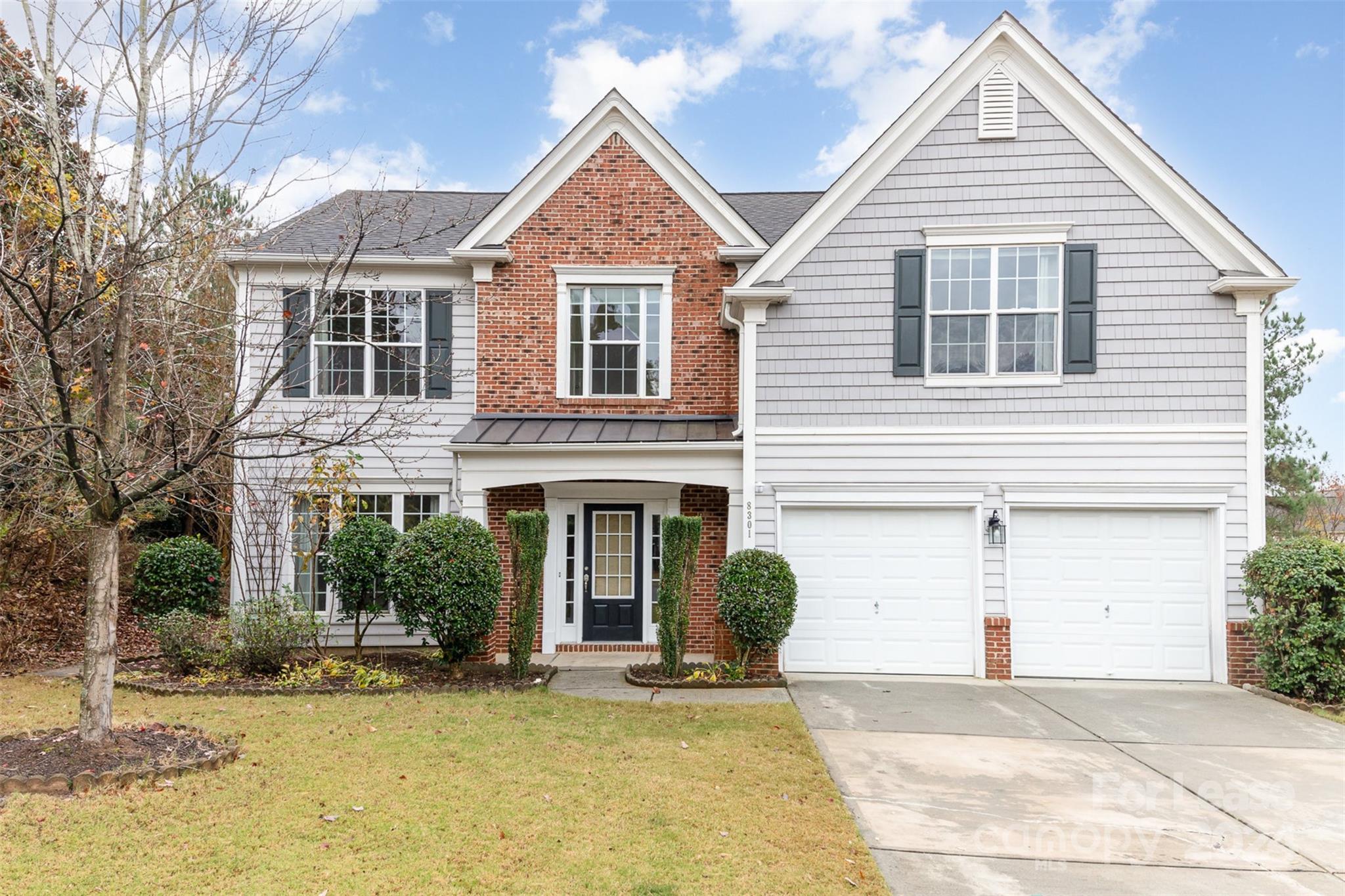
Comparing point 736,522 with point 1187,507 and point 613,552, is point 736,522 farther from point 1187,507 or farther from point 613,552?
point 1187,507

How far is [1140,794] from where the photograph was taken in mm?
6016

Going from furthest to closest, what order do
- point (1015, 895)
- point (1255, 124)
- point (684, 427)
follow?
point (1255, 124), point (684, 427), point (1015, 895)

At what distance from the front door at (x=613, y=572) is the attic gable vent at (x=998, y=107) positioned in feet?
23.1

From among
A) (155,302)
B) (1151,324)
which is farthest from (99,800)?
(1151,324)

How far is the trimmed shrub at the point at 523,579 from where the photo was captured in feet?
31.4

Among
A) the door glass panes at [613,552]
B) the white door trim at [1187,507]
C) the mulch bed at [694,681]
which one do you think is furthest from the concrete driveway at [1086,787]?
the door glass panes at [613,552]

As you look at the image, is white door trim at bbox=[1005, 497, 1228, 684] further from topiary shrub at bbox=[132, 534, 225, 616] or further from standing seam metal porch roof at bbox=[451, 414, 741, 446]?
topiary shrub at bbox=[132, 534, 225, 616]

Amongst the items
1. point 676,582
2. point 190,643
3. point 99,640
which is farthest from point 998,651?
point 190,643

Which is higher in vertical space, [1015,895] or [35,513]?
[35,513]

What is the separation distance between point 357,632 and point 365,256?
5495mm

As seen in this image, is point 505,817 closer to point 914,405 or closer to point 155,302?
point 155,302

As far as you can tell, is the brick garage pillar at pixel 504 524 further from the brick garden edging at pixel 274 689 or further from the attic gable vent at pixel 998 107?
the attic gable vent at pixel 998 107

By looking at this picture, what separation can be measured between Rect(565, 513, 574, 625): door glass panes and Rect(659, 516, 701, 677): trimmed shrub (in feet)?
8.35

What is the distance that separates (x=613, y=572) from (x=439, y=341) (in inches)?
173
